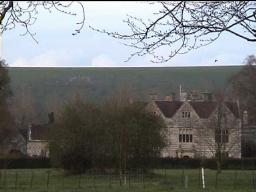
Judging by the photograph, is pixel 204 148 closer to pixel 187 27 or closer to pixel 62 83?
pixel 187 27

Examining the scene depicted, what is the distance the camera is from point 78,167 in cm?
4762

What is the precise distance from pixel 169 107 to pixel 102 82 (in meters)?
90.1

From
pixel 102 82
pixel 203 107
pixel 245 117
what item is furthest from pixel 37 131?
pixel 102 82

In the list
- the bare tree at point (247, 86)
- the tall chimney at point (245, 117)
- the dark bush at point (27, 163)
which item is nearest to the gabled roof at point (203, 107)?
the tall chimney at point (245, 117)

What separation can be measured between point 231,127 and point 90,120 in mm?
34043

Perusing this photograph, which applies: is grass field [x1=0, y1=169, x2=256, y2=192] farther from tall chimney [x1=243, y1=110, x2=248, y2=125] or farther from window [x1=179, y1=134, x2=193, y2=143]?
tall chimney [x1=243, y1=110, x2=248, y2=125]

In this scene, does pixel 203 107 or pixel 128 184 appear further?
pixel 203 107

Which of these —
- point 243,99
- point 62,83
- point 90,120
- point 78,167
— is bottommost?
point 78,167

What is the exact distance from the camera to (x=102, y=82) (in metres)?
184

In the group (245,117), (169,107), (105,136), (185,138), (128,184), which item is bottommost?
(128,184)

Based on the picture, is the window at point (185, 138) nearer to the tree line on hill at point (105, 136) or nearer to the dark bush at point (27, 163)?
the dark bush at point (27, 163)

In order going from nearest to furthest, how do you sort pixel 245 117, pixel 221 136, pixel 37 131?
1. pixel 221 136
2. pixel 245 117
3. pixel 37 131

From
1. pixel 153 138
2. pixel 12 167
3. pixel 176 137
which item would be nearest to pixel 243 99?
pixel 176 137

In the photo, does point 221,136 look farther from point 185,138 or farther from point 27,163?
point 185,138
